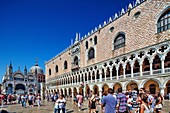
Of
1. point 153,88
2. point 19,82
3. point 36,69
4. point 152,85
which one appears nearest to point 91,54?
point 152,85

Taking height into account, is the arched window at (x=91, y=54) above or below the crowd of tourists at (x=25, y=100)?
above

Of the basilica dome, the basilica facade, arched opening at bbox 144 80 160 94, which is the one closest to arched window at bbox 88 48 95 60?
the basilica facade

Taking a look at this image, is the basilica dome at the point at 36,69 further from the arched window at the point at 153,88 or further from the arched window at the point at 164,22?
the arched window at the point at 164,22

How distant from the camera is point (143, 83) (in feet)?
63.8

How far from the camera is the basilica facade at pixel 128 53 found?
60.1ft

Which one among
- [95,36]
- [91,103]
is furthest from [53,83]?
[91,103]

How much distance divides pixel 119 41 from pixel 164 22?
7534mm

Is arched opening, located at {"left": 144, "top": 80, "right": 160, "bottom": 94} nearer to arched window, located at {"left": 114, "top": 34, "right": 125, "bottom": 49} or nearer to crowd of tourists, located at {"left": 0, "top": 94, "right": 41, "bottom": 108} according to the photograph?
arched window, located at {"left": 114, "top": 34, "right": 125, "bottom": 49}

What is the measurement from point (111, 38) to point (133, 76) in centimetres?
787

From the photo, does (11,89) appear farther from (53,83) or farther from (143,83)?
(143,83)

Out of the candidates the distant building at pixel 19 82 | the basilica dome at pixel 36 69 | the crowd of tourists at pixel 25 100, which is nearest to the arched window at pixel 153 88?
the crowd of tourists at pixel 25 100

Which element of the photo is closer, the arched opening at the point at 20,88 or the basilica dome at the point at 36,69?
the arched opening at the point at 20,88

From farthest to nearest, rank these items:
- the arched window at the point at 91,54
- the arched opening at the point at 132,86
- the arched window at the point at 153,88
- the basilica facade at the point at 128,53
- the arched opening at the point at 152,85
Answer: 1. the arched window at the point at 91,54
2. the arched opening at the point at 132,86
3. the arched window at the point at 153,88
4. the arched opening at the point at 152,85
5. the basilica facade at the point at 128,53

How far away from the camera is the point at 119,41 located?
2456cm
